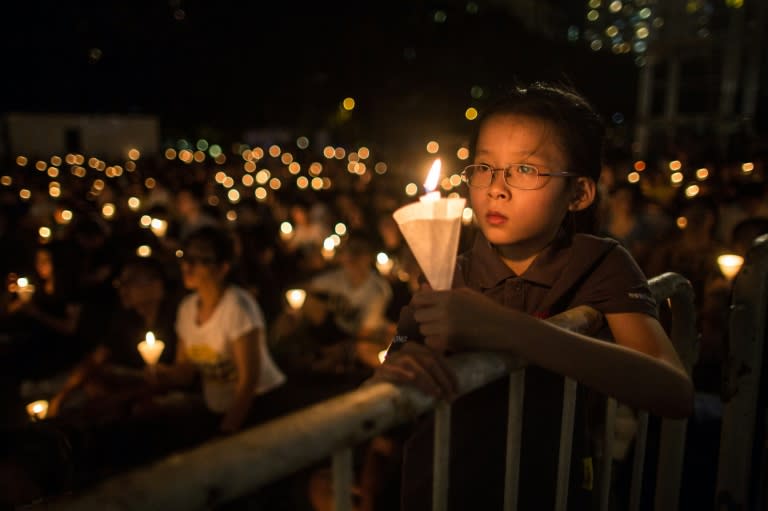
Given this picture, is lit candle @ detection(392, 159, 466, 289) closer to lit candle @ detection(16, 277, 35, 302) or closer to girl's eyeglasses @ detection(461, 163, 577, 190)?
girl's eyeglasses @ detection(461, 163, 577, 190)

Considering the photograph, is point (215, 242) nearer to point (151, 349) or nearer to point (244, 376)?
point (151, 349)

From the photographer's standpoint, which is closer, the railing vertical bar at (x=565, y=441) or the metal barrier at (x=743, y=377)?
the railing vertical bar at (x=565, y=441)

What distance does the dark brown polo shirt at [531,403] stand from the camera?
1.52 metres

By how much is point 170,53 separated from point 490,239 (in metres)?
28.6

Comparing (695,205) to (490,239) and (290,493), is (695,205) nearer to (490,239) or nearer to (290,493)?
(290,493)

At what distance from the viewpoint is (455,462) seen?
60.0 inches

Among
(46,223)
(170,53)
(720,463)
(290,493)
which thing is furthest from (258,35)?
(720,463)

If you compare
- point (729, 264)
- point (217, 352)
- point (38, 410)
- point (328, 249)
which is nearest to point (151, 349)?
point (217, 352)

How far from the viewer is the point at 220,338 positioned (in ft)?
13.9

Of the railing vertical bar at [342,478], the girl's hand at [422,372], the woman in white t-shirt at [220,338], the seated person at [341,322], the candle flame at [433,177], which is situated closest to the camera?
the railing vertical bar at [342,478]

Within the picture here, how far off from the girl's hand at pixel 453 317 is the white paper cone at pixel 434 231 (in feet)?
0.23

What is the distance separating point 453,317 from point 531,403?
0.56 meters

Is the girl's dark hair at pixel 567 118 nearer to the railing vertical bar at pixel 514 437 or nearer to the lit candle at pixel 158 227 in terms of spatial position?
the railing vertical bar at pixel 514 437

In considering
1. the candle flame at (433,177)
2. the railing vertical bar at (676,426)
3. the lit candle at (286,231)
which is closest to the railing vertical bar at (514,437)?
the candle flame at (433,177)
